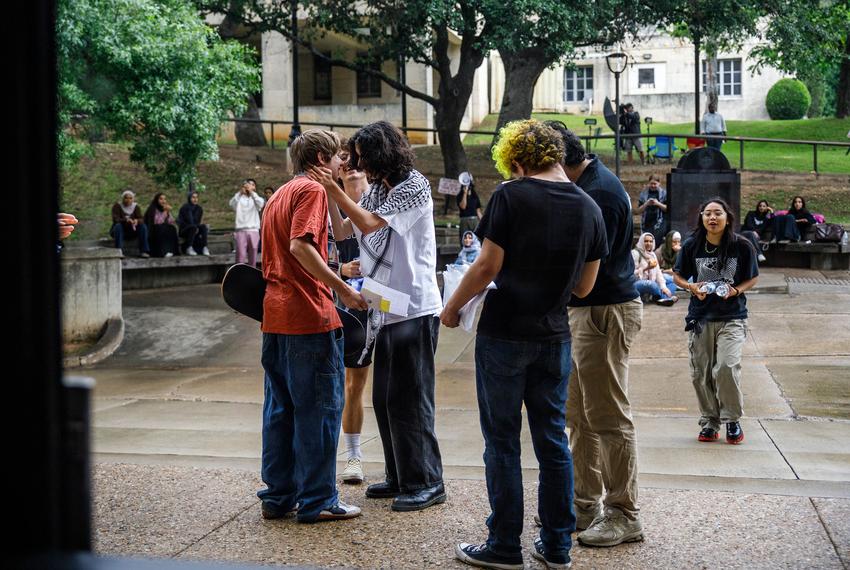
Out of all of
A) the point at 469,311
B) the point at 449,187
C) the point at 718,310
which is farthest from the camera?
the point at 449,187

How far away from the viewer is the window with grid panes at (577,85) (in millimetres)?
48594

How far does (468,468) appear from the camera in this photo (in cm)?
622

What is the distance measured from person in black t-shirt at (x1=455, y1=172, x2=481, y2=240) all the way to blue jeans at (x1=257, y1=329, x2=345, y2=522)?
15.5 metres

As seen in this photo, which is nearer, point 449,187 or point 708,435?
point 708,435

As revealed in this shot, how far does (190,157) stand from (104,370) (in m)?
5.60

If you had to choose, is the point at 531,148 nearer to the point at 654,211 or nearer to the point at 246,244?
the point at 246,244

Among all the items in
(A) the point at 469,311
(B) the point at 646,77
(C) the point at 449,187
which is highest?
(B) the point at 646,77

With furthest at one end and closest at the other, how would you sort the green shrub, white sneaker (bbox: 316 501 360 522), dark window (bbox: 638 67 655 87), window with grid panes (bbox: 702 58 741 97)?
1. dark window (bbox: 638 67 655 87)
2. window with grid panes (bbox: 702 58 741 97)
3. the green shrub
4. white sneaker (bbox: 316 501 360 522)

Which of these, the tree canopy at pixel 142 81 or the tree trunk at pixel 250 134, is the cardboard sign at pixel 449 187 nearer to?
the tree canopy at pixel 142 81

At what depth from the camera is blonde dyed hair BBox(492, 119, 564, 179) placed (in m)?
4.12

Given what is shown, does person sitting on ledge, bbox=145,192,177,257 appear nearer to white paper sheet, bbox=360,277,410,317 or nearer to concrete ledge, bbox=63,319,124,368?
concrete ledge, bbox=63,319,124,368

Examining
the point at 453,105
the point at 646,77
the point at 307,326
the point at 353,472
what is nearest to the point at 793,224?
the point at 453,105

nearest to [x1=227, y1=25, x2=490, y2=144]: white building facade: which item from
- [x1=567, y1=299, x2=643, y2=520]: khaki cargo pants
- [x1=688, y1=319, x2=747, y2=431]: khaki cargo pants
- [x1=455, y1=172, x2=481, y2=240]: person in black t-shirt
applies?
[x1=455, y1=172, x2=481, y2=240]: person in black t-shirt

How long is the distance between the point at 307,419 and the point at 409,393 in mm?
563
